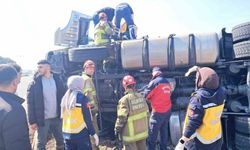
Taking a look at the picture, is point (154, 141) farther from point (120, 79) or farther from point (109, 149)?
point (120, 79)

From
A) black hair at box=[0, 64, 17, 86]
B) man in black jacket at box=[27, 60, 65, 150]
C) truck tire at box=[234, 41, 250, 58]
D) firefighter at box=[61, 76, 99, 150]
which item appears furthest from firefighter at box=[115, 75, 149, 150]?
truck tire at box=[234, 41, 250, 58]

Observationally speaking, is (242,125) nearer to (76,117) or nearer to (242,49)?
(242,49)

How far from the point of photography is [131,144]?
3.88 metres

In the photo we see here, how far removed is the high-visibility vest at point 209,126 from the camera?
2.83 metres

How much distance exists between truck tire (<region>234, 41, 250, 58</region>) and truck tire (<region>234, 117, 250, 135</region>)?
1.08 m

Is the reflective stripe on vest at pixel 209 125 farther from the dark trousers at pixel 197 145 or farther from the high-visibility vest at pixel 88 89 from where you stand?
the high-visibility vest at pixel 88 89

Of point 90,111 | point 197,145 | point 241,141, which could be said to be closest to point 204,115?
point 197,145

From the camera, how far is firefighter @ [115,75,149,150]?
12.3ft

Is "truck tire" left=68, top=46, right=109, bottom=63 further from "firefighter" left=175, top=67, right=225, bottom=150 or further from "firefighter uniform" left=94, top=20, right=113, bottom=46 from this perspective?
"firefighter" left=175, top=67, right=225, bottom=150

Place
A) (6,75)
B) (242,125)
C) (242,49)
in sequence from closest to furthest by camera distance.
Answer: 1. (6,75)
2. (242,125)
3. (242,49)

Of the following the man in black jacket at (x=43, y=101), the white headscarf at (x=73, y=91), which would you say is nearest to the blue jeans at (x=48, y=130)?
the man in black jacket at (x=43, y=101)

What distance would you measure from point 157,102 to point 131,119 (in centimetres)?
93

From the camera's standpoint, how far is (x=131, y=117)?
3781 mm

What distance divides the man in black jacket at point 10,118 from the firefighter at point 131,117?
1764 mm
